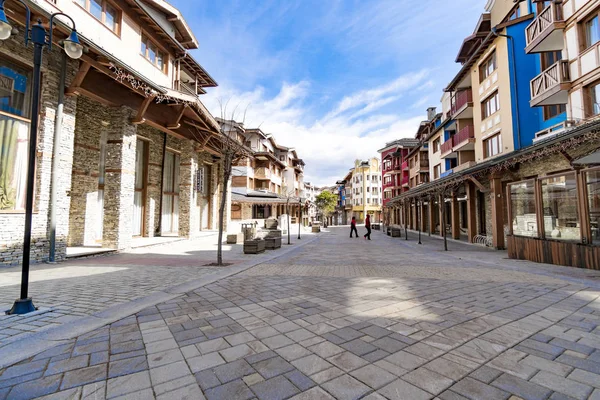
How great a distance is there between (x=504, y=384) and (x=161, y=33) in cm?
1754

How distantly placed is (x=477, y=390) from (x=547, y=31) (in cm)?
1642

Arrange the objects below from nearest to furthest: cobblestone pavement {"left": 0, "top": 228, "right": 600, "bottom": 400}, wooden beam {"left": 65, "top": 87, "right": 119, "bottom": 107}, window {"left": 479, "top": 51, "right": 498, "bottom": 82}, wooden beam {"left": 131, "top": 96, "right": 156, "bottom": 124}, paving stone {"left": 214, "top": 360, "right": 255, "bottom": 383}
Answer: cobblestone pavement {"left": 0, "top": 228, "right": 600, "bottom": 400}
paving stone {"left": 214, "top": 360, "right": 255, "bottom": 383}
wooden beam {"left": 65, "top": 87, "right": 119, "bottom": 107}
wooden beam {"left": 131, "top": 96, "right": 156, "bottom": 124}
window {"left": 479, "top": 51, "right": 498, "bottom": 82}

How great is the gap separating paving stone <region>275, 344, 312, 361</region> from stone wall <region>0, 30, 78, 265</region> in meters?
9.00

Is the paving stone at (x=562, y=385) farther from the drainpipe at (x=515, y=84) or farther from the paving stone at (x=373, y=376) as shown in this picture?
the drainpipe at (x=515, y=84)

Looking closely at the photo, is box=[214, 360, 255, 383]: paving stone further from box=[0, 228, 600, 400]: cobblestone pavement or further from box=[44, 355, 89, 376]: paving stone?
box=[44, 355, 89, 376]: paving stone

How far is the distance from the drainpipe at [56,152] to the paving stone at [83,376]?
794 cm

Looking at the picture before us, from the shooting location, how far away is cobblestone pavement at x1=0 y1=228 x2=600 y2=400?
2.23 m

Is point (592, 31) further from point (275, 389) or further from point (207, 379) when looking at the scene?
point (207, 379)

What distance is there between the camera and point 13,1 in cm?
681

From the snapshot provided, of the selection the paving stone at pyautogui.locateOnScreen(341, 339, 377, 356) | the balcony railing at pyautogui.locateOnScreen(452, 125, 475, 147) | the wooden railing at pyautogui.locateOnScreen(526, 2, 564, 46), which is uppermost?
the wooden railing at pyautogui.locateOnScreen(526, 2, 564, 46)

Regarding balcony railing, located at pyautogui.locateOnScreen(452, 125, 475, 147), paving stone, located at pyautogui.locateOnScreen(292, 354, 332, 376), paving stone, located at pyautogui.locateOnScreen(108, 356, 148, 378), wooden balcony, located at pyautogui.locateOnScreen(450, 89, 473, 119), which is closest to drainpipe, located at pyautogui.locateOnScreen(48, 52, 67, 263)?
paving stone, located at pyautogui.locateOnScreen(108, 356, 148, 378)

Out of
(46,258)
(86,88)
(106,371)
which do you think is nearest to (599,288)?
(106,371)

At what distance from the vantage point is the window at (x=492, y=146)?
1607 centimetres

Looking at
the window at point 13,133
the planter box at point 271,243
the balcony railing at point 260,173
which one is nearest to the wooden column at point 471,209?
the planter box at point 271,243
